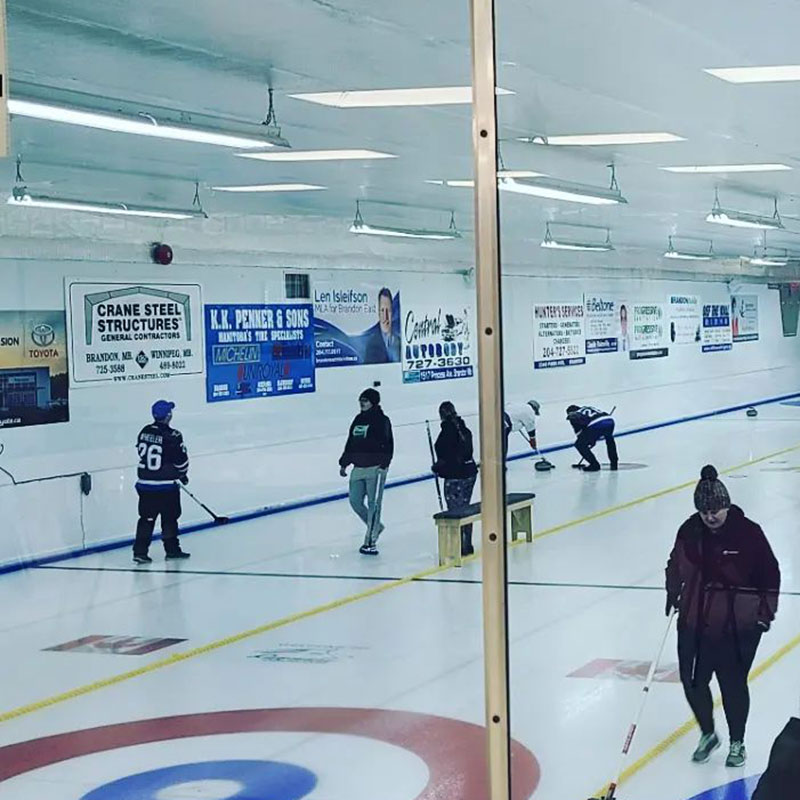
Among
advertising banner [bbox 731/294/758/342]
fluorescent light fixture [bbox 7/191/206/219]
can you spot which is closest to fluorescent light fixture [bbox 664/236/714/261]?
advertising banner [bbox 731/294/758/342]

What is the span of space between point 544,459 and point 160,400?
639 cm

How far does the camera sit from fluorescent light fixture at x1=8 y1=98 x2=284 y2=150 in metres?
6.34

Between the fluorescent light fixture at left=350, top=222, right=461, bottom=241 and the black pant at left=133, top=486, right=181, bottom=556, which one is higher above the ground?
the fluorescent light fixture at left=350, top=222, right=461, bottom=241

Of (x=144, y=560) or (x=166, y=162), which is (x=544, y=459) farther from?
(x=144, y=560)

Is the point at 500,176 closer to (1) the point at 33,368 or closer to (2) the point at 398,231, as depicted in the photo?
(2) the point at 398,231

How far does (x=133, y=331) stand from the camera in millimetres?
12188

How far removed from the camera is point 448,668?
23.3 feet

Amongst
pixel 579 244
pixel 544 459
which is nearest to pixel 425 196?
pixel 579 244

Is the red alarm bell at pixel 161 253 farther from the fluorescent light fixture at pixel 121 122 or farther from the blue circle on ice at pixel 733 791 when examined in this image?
the blue circle on ice at pixel 733 791

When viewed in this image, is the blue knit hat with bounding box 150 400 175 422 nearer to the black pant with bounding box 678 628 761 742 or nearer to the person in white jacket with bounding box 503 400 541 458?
the person in white jacket with bounding box 503 400 541 458

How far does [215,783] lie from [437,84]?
3413 millimetres

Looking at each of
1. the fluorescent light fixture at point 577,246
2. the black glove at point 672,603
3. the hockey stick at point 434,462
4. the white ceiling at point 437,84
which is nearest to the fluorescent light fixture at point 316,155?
the white ceiling at point 437,84

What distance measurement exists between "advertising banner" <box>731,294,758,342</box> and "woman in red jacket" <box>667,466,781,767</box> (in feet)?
1.95

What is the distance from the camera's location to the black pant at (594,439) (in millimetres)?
8547
